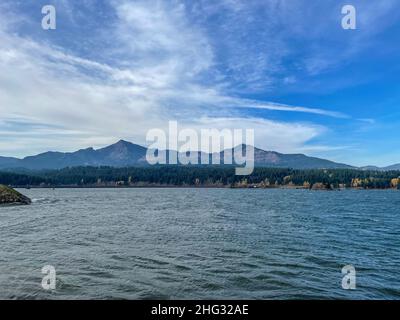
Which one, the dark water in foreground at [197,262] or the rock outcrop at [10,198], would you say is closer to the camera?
the dark water in foreground at [197,262]

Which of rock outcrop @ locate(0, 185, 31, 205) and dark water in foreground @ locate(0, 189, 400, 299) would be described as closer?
dark water in foreground @ locate(0, 189, 400, 299)

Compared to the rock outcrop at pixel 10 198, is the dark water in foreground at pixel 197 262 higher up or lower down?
lower down

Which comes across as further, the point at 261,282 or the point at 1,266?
the point at 1,266

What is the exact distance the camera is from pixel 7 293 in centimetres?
2197

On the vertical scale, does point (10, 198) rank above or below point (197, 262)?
above

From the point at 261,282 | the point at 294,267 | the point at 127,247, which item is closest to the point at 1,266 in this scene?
the point at 127,247

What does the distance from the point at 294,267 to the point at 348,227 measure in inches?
1285

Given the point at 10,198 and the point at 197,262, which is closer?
the point at 197,262

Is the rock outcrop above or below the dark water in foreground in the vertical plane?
above

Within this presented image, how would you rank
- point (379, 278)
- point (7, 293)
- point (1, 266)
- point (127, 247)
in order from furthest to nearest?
point (127, 247), point (1, 266), point (379, 278), point (7, 293)
